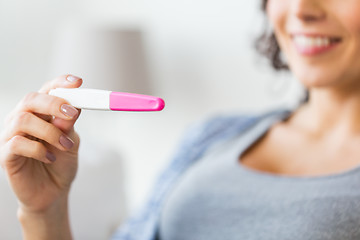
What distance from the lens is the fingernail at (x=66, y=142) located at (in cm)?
44

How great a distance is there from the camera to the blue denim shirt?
83 cm

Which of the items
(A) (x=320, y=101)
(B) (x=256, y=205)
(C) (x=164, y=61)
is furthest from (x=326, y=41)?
(C) (x=164, y=61)

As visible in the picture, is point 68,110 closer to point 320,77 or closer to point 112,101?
point 112,101

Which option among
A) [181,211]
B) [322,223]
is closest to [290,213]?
[322,223]

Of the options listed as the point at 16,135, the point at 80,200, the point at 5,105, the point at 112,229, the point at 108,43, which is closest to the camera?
the point at 16,135

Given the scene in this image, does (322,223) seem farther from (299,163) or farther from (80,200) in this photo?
(80,200)

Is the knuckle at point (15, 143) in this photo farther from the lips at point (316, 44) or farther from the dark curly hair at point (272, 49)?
the dark curly hair at point (272, 49)

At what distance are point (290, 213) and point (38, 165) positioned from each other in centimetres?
34

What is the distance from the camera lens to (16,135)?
45 cm

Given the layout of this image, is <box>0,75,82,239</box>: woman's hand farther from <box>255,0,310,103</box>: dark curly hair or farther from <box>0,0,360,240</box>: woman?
<box>255,0,310,103</box>: dark curly hair

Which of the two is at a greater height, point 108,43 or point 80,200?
point 108,43

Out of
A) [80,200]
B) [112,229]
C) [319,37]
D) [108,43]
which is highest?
[319,37]

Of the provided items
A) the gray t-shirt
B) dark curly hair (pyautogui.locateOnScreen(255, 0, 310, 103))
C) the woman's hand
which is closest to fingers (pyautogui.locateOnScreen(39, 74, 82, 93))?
the woman's hand

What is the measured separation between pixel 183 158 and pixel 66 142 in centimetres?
46
